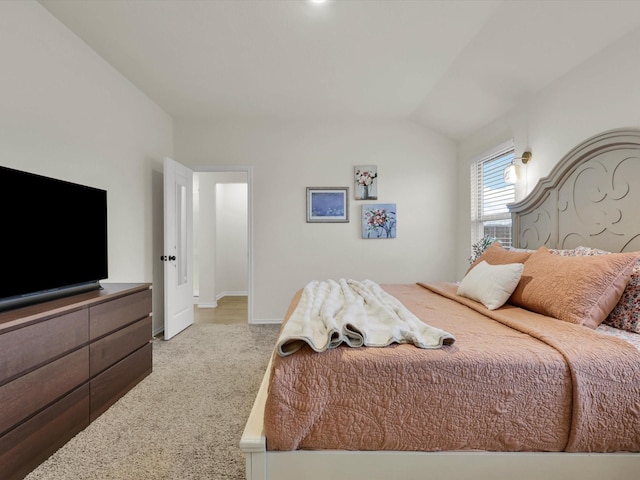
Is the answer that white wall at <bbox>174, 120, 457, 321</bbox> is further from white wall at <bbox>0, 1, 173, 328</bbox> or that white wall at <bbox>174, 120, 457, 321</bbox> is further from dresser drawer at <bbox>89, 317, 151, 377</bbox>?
dresser drawer at <bbox>89, 317, 151, 377</bbox>

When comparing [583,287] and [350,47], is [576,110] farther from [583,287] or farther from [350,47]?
[350,47]

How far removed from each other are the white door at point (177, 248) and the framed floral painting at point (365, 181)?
6.90 ft

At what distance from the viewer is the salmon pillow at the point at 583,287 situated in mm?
1571

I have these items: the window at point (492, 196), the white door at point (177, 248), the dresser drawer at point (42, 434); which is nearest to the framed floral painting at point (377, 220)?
the window at point (492, 196)

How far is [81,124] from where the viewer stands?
253 cm

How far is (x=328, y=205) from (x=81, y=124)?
2.60 meters

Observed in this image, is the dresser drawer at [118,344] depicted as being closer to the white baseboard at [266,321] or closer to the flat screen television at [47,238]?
the flat screen television at [47,238]

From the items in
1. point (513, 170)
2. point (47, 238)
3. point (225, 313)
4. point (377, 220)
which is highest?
point (513, 170)

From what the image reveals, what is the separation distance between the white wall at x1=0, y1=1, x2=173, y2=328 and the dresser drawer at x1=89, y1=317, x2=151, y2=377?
723mm

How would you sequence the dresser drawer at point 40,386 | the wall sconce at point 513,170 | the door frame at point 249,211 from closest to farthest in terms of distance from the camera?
the dresser drawer at point 40,386 < the wall sconce at point 513,170 < the door frame at point 249,211

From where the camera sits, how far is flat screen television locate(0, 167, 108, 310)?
1.66 metres

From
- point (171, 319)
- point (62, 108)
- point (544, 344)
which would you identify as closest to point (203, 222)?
point (171, 319)

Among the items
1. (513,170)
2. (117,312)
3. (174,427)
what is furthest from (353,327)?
(513,170)

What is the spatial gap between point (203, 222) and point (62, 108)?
3356 mm
